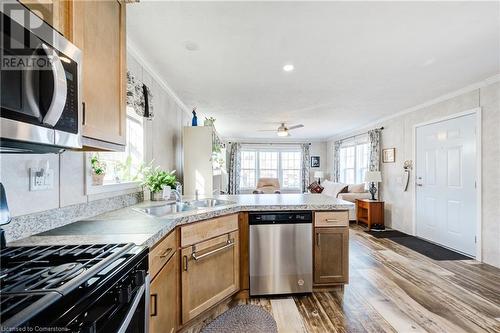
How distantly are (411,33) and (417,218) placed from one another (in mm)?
3627

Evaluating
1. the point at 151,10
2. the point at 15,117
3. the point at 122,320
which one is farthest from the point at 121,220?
the point at 151,10

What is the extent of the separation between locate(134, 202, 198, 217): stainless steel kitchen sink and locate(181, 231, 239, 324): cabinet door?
1.31 feet

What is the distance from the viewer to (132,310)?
38.7 inches

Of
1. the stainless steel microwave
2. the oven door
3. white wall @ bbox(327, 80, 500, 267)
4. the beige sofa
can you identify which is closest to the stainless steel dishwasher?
the oven door

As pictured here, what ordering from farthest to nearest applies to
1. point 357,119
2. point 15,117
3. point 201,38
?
point 357,119
point 201,38
point 15,117

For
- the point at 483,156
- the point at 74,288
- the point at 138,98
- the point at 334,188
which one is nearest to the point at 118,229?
the point at 74,288

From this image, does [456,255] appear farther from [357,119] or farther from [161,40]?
[161,40]

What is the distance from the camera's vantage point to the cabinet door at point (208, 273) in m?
1.83

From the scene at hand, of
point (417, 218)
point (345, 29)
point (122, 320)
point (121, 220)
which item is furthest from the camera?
point (417, 218)

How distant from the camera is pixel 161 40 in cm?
223

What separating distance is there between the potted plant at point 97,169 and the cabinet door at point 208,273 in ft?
2.53

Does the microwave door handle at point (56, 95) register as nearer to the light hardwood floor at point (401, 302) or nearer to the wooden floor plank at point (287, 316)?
the light hardwood floor at point (401, 302)

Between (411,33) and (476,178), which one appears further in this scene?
(476,178)

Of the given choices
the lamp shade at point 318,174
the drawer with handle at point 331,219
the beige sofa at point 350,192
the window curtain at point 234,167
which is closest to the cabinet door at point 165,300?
the drawer with handle at point 331,219
